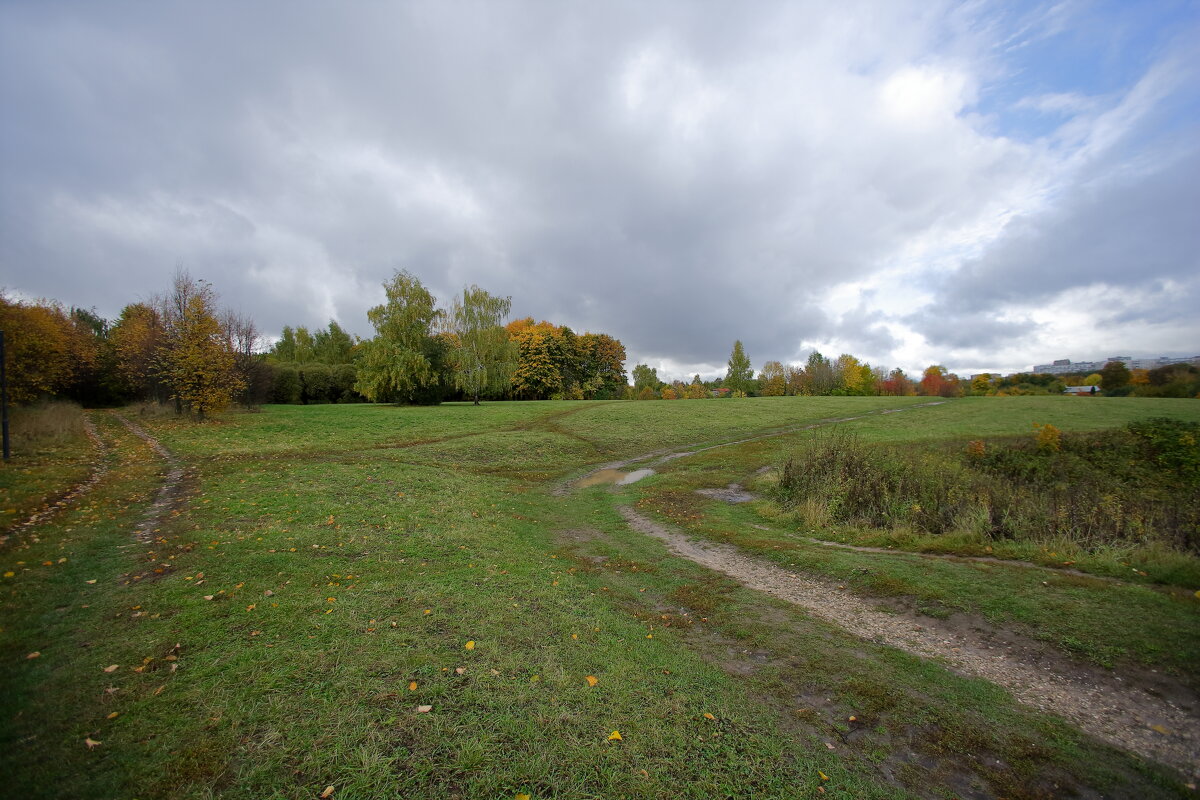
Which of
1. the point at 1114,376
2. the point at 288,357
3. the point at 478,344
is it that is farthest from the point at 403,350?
the point at 1114,376

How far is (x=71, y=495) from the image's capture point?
11484mm

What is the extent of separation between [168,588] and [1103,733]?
36.5ft

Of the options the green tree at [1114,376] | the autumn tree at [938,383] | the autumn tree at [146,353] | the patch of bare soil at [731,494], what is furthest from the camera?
the autumn tree at [938,383]

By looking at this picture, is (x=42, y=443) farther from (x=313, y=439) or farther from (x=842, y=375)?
(x=842, y=375)

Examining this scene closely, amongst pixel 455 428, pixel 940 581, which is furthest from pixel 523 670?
pixel 455 428

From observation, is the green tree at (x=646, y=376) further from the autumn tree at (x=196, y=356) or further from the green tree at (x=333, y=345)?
the autumn tree at (x=196, y=356)

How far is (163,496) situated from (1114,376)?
93.7 metres

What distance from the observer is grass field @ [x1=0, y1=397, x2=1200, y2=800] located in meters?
3.72

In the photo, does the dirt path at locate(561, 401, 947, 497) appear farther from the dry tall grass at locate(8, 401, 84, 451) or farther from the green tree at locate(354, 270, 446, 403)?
the green tree at locate(354, 270, 446, 403)

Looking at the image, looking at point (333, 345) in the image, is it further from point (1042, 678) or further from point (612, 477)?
point (1042, 678)

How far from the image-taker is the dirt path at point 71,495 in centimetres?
907

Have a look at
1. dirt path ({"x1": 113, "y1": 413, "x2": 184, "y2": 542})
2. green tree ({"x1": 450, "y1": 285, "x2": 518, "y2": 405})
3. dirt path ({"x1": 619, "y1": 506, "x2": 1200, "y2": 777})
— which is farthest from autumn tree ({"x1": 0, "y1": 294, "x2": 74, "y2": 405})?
dirt path ({"x1": 619, "y1": 506, "x2": 1200, "y2": 777})

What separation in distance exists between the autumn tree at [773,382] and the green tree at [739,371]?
427 cm

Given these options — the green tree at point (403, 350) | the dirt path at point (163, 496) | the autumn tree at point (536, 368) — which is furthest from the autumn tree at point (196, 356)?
the autumn tree at point (536, 368)
